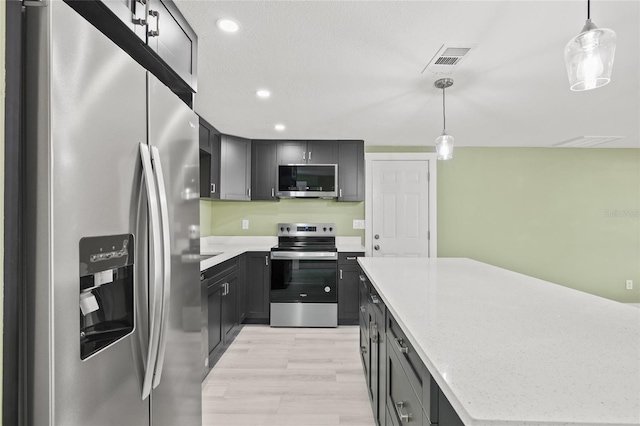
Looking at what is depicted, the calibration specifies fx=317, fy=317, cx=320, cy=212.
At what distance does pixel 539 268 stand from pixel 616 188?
61.6 inches

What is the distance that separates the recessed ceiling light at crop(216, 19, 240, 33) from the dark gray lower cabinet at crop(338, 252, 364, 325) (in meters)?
2.63

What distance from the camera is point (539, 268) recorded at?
439 cm

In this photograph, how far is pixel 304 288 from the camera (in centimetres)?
373

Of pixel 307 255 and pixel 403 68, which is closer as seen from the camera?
pixel 403 68

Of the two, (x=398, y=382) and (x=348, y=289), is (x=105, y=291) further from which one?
(x=348, y=289)

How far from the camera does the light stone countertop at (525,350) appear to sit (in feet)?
2.00

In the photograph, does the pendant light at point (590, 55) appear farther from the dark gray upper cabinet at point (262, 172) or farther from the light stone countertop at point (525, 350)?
the dark gray upper cabinet at point (262, 172)

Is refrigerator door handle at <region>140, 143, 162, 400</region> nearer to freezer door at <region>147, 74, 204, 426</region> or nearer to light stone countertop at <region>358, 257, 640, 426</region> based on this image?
freezer door at <region>147, 74, 204, 426</region>

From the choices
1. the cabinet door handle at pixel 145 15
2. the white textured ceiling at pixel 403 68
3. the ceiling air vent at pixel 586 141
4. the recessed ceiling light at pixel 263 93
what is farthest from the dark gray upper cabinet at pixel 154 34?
the ceiling air vent at pixel 586 141

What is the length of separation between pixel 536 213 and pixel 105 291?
5064 millimetres

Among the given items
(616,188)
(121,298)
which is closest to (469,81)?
(121,298)

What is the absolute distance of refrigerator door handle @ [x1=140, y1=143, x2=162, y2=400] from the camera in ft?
3.05

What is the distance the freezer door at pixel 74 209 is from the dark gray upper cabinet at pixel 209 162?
2543mm

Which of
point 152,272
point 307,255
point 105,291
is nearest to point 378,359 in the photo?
point 152,272
